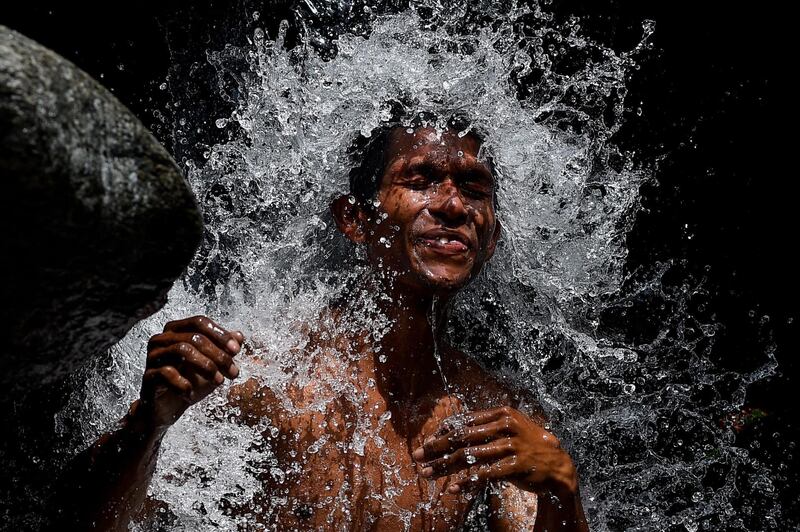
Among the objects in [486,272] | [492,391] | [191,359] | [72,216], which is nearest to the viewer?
[72,216]

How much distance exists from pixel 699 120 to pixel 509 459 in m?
2.72

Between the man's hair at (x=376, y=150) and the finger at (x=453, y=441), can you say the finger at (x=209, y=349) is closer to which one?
the finger at (x=453, y=441)

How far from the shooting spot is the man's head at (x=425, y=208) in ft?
8.82

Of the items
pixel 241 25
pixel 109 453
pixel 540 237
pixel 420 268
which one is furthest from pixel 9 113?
pixel 241 25

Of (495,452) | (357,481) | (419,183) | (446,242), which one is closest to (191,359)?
(495,452)

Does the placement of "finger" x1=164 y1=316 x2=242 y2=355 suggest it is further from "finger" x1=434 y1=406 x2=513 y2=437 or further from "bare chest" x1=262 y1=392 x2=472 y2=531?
"bare chest" x1=262 y1=392 x2=472 y2=531

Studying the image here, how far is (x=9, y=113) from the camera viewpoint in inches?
43.0

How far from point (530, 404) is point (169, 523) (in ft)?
3.99

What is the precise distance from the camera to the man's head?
106 inches

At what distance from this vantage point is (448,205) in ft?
8.93

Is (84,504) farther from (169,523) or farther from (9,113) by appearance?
(9,113)

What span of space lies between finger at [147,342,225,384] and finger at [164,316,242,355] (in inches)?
1.5

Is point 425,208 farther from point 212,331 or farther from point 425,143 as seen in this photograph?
point 212,331

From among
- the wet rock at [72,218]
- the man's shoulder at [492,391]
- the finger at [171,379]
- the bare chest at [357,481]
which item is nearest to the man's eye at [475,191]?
the man's shoulder at [492,391]
